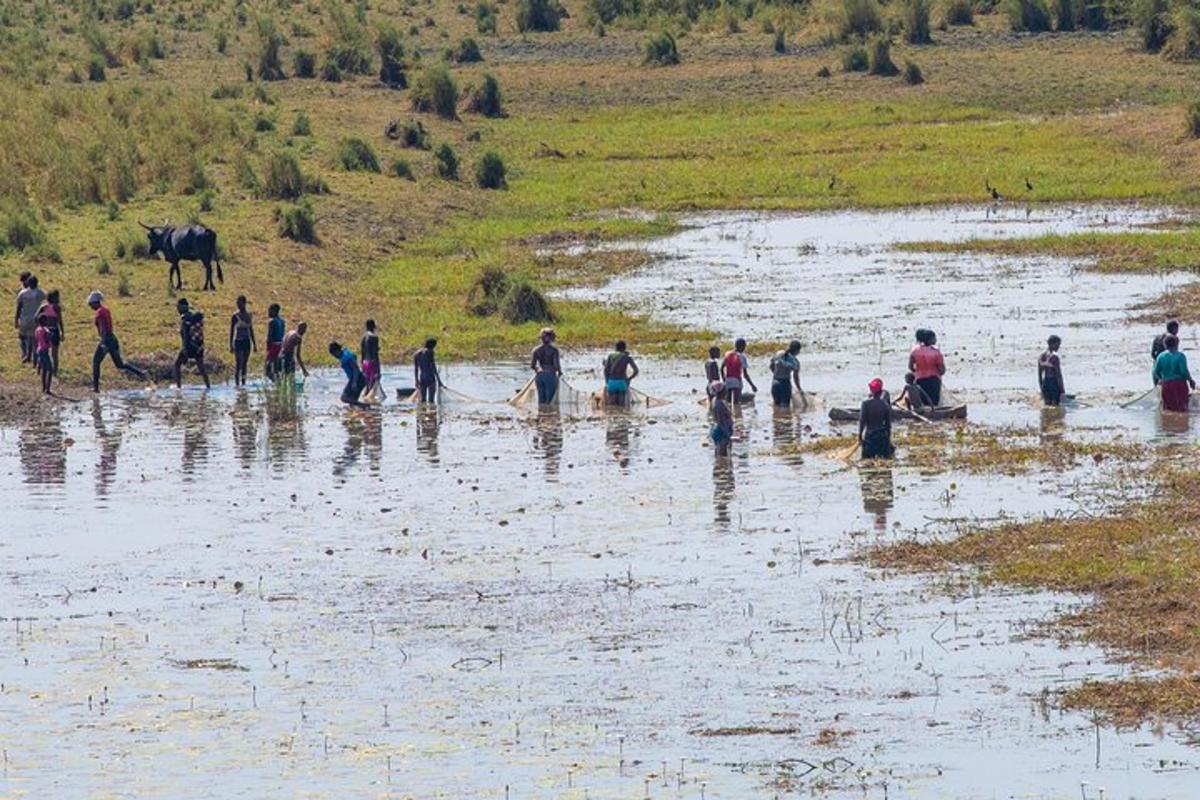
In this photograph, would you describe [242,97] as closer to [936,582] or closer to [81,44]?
[81,44]

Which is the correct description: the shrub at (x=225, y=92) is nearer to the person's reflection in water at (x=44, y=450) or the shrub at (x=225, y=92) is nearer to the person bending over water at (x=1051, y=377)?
the person's reflection in water at (x=44, y=450)

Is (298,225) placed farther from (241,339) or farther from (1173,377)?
(1173,377)

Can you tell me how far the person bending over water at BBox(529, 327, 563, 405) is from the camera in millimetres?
28984

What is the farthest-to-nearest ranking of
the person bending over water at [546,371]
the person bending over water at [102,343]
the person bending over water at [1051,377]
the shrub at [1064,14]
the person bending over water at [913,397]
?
the shrub at [1064,14]
the person bending over water at [102,343]
the person bending over water at [546,371]
the person bending over water at [1051,377]
the person bending over water at [913,397]

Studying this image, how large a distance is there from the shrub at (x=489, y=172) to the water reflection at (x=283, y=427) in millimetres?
21770

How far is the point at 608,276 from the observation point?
41.2 meters

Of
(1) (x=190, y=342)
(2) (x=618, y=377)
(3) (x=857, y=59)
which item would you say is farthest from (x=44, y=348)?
(3) (x=857, y=59)

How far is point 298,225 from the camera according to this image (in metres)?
41.9

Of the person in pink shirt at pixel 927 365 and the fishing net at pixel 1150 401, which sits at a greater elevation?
the person in pink shirt at pixel 927 365

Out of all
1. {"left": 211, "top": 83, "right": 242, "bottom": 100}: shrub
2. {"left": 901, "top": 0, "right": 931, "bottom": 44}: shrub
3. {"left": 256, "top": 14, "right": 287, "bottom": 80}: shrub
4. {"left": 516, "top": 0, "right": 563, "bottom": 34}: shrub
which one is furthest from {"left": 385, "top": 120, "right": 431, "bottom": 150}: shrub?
{"left": 516, "top": 0, "right": 563, "bottom": 34}: shrub

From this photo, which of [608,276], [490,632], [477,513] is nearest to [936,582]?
[490,632]

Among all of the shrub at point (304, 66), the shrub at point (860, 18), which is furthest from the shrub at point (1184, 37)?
the shrub at point (304, 66)

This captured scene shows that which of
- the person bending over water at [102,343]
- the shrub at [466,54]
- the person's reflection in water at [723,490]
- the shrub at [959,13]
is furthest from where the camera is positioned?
the shrub at [959,13]

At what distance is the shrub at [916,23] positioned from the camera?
75.3 metres
